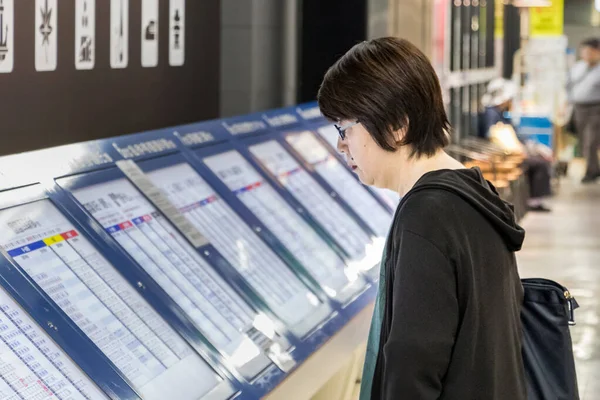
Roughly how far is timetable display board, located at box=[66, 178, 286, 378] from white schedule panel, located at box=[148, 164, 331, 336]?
0.16m

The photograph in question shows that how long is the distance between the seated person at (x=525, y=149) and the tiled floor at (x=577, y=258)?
0.29 meters

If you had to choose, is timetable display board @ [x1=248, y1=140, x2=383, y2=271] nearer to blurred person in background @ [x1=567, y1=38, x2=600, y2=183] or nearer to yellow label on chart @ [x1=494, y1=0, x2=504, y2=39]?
blurred person in background @ [x1=567, y1=38, x2=600, y2=183]

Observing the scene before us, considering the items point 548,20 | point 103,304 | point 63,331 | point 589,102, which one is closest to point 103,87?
point 103,304

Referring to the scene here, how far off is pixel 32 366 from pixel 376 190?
2.97 m

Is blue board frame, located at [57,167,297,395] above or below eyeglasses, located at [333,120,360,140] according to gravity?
below

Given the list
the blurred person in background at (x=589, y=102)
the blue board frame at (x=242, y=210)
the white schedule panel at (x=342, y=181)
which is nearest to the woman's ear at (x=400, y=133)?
the blue board frame at (x=242, y=210)

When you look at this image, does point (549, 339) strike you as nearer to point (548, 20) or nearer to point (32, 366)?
point (32, 366)

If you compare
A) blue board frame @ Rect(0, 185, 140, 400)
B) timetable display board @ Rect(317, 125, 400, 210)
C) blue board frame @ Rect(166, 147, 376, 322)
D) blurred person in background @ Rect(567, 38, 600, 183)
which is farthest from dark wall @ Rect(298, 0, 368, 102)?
blurred person in background @ Rect(567, 38, 600, 183)

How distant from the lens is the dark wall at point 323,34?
6266 millimetres

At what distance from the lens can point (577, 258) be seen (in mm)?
9469

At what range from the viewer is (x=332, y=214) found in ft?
14.7

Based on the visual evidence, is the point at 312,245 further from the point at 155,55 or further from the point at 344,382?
the point at 155,55

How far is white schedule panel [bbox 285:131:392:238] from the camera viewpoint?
4.75m

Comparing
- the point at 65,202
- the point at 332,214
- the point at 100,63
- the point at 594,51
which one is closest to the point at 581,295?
the point at 332,214
